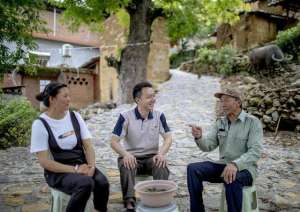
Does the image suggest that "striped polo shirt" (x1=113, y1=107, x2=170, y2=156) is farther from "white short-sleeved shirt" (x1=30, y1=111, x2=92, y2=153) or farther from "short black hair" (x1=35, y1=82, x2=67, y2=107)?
"short black hair" (x1=35, y1=82, x2=67, y2=107)

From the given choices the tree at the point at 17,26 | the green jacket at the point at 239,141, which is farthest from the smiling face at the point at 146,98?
the tree at the point at 17,26

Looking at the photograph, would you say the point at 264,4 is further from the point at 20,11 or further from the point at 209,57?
the point at 20,11

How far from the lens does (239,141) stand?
11.7 feet

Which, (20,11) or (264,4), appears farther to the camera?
(264,4)

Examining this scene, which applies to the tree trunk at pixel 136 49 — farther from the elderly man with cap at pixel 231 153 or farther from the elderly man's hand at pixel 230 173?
the elderly man's hand at pixel 230 173

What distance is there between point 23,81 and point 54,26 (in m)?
5.76

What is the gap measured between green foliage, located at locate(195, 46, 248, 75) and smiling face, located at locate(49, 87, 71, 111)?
43.2 feet

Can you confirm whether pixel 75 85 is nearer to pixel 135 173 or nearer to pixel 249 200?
pixel 135 173

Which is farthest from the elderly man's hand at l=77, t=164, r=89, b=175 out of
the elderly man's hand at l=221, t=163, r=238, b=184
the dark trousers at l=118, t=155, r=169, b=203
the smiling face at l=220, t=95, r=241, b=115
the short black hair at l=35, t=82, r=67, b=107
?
the smiling face at l=220, t=95, r=241, b=115

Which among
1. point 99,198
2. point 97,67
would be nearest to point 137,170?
point 99,198

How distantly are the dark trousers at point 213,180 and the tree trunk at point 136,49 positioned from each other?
360 inches

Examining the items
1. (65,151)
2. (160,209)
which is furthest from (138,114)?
(160,209)

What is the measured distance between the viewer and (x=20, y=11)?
Result: 15.4 feet

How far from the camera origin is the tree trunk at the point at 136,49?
1222 cm
